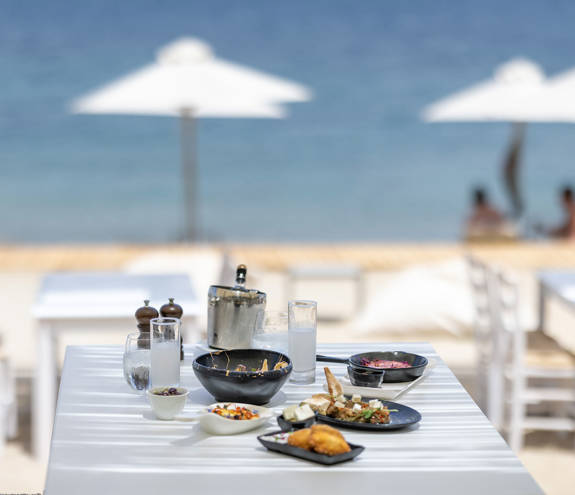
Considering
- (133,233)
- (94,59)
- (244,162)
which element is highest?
(94,59)

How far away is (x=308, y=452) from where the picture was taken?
1589 millimetres

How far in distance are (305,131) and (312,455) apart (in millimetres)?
21278

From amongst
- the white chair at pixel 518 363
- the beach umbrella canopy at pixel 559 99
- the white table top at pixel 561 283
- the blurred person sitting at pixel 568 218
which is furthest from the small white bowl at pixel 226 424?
the blurred person sitting at pixel 568 218

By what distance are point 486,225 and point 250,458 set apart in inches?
268

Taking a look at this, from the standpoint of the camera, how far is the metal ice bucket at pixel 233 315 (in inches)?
90.6

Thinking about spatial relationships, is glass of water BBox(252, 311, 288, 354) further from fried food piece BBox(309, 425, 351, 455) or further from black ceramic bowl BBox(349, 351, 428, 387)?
fried food piece BBox(309, 425, 351, 455)

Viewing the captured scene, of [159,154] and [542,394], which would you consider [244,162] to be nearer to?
[159,154]

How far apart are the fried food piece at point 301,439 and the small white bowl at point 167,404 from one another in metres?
0.27

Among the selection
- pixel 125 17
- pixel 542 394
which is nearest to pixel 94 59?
pixel 125 17

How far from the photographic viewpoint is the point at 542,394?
3.88 meters

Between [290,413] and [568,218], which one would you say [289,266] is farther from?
[290,413]

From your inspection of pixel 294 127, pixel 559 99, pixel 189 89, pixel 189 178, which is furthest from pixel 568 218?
pixel 294 127

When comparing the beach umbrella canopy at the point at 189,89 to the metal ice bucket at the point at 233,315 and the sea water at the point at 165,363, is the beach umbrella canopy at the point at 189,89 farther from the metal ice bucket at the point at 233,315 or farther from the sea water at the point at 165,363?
the sea water at the point at 165,363

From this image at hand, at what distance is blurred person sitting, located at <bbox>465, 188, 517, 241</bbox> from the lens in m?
7.94
